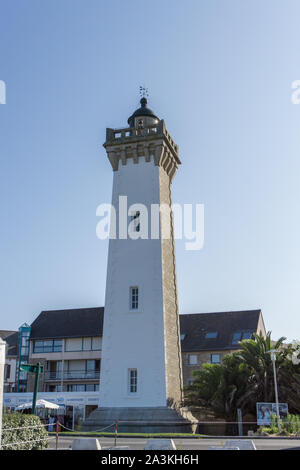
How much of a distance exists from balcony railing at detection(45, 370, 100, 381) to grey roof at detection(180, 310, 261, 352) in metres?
8.96

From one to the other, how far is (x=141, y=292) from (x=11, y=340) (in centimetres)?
3802

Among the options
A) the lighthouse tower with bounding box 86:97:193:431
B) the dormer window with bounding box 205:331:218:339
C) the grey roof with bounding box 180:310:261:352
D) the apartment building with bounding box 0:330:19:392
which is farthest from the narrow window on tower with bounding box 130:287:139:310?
the apartment building with bounding box 0:330:19:392

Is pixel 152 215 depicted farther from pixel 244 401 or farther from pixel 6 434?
pixel 6 434

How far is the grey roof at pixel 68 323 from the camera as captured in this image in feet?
173

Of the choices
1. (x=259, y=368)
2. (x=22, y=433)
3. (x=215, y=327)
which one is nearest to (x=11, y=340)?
(x=215, y=327)

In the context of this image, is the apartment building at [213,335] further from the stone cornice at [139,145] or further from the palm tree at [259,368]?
the stone cornice at [139,145]

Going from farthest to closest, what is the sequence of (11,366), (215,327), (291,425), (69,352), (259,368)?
(11,366) → (69,352) → (215,327) → (259,368) → (291,425)

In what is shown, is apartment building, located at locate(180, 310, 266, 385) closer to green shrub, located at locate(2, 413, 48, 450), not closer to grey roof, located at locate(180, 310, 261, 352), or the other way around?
grey roof, located at locate(180, 310, 261, 352)

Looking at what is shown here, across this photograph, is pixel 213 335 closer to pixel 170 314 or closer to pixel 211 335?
pixel 211 335

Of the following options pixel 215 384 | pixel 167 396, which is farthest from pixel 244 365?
pixel 167 396

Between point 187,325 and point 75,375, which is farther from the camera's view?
point 187,325

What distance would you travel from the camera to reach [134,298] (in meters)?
30.0

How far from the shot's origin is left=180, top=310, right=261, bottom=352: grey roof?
49.0 m
